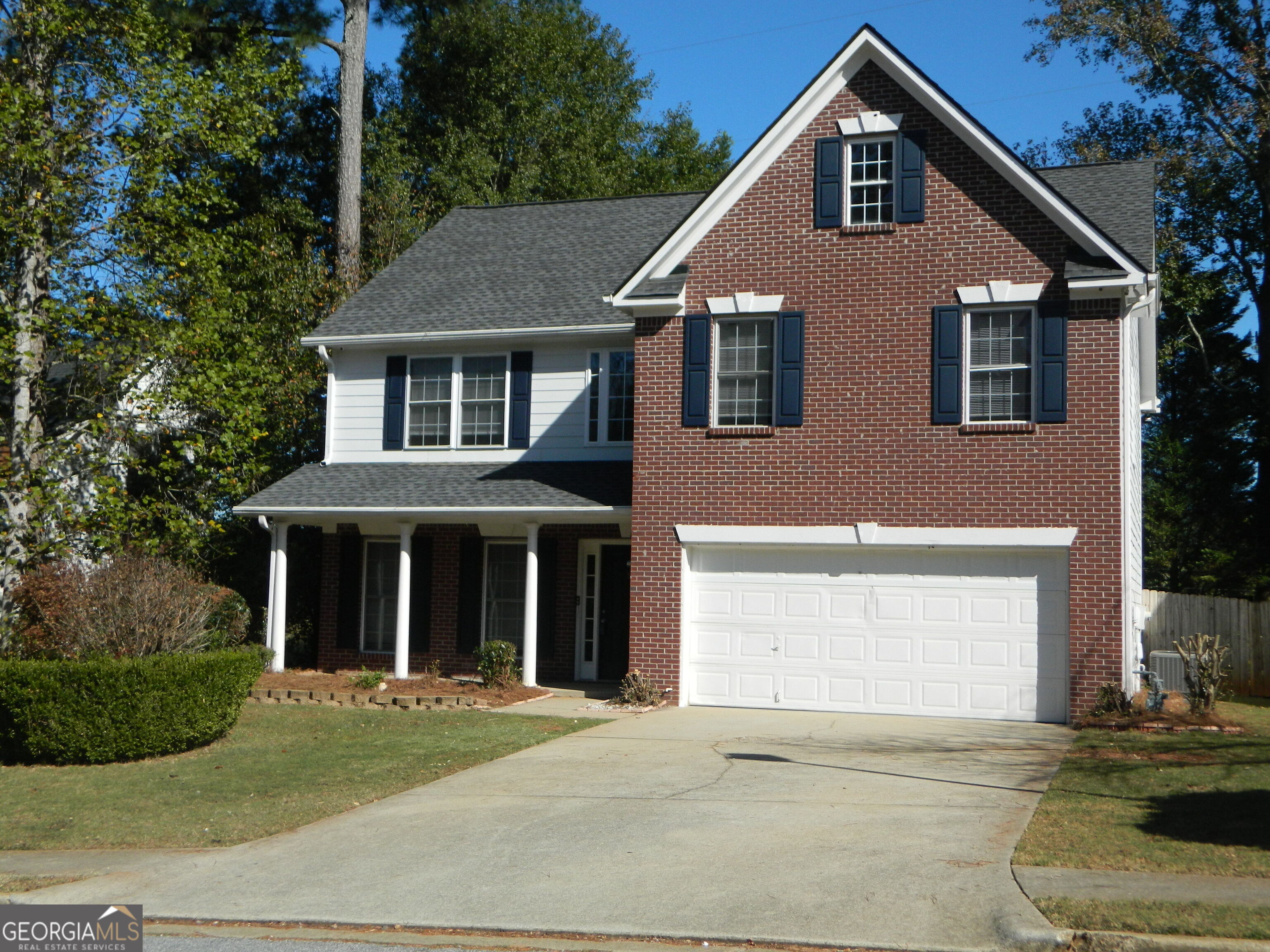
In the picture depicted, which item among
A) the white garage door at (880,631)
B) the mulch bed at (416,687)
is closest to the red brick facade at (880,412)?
the white garage door at (880,631)

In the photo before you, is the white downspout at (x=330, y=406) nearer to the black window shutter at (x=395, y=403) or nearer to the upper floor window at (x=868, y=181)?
the black window shutter at (x=395, y=403)

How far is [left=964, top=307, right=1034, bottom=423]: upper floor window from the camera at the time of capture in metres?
16.0

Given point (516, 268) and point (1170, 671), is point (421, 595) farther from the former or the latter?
point (1170, 671)

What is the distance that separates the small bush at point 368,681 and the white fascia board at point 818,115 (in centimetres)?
689

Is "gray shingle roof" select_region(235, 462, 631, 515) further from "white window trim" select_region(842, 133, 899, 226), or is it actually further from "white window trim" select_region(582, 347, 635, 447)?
"white window trim" select_region(842, 133, 899, 226)

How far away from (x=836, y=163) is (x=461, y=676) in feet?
33.1

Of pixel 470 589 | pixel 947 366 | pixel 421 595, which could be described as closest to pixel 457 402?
pixel 470 589

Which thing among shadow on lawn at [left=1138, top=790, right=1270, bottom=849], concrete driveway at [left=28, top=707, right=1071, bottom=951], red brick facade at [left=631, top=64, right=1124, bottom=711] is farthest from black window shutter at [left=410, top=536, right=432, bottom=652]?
shadow on lawn at [left=1138, top=790, right=1270, bottom=849]

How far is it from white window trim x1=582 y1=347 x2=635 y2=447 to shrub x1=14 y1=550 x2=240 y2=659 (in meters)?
6.59

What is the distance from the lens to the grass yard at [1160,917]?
6.80 metres

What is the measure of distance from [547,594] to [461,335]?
4527mm

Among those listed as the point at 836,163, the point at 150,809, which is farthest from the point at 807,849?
the point at 836,163

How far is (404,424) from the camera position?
21.2 m

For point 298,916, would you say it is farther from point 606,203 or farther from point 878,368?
point 606,203
